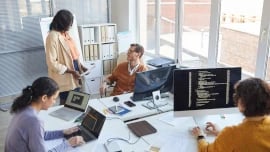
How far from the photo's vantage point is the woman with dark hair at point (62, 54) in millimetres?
3238

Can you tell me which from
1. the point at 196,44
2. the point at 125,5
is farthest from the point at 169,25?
the point at 125,5

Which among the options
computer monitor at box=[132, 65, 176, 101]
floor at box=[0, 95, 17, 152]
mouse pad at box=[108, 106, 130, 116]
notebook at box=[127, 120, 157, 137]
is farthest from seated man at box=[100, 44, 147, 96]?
floor at box=[0, 95, 17, 152]

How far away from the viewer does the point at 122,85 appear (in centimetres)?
349

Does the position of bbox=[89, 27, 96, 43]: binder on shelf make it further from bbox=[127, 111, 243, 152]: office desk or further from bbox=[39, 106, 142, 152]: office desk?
bbox=[127, 111, 243, 152]: office desk

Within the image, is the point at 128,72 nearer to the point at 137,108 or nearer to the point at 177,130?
the point at 137,108

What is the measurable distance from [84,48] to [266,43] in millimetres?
2728

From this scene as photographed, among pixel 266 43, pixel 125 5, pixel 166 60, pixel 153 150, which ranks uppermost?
pixel 125 5

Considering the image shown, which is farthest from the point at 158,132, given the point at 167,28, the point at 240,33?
the point at 167,28

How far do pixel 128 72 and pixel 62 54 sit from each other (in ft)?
2.48

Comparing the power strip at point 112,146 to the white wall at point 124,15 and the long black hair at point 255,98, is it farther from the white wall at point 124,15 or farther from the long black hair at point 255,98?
the white wall at point 124,15

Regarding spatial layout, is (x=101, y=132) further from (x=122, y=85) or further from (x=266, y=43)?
(x=266, y=43)

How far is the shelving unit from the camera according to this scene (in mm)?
4809

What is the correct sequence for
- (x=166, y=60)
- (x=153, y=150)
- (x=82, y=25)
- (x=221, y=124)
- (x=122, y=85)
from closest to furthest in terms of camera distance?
(x=153, y=150), (x=221, y=124), (x=122, y=85), (x=166, y=60), (x=82, y=25)

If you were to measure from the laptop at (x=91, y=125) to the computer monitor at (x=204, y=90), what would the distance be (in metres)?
0.58
